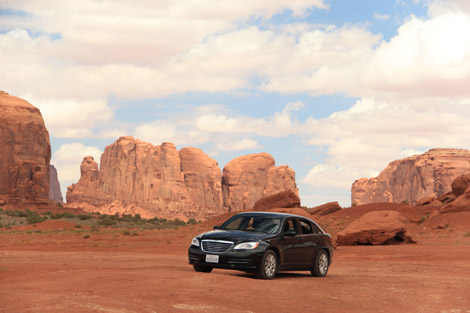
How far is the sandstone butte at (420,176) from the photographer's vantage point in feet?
443

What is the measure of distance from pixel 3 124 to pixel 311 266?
284 feet

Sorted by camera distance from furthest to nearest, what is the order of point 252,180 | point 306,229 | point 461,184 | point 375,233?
point 252,180
point 461,184
point 375,233
point 306,229

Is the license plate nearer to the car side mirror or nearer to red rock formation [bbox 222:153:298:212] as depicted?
the car side mirror

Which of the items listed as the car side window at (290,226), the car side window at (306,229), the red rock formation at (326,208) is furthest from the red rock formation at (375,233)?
the red rock formation at (326,208)

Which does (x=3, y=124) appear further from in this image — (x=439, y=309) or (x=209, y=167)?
(x=439, y=309)

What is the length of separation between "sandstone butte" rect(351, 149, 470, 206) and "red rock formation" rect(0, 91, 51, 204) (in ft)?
227

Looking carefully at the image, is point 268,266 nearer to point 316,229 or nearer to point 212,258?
point 212,258

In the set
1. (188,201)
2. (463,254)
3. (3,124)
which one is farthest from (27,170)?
(463,254)

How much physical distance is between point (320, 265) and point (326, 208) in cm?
3710

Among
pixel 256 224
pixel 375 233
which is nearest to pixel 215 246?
pixel 256 224

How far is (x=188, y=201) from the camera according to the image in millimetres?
Result: 149625

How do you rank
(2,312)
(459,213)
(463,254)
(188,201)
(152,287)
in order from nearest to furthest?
(2,312), (152,287), (463,254), (459,213), (188,201)

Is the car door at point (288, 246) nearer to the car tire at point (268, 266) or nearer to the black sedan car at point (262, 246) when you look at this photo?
the black sedan car at point (262, 246)

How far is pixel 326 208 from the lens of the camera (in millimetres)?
52344
